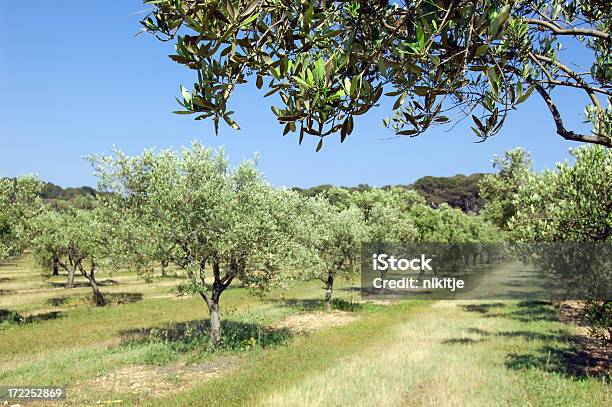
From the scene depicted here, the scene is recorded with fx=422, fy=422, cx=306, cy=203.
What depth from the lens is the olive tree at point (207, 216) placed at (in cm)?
2114

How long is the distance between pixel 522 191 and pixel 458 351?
31.2ft

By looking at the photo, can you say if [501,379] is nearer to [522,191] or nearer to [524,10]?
[522,191]

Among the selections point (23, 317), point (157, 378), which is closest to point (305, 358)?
point (157, 378)

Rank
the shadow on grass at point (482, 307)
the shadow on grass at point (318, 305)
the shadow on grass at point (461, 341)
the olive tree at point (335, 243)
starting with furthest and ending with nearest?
1. the shadow on grass at point (318, 305)
2. the shadow on grass at point (482, 307)
3. the olive tree at point (335, 243)
4. the shadow on grass at point (461, 341)

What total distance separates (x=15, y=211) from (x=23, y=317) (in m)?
9.84

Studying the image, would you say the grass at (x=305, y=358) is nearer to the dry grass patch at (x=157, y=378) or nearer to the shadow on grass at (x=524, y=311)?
the dry grass patch at (x=157, y=378)

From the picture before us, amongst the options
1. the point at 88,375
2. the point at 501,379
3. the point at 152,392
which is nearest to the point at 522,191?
the point at 501,379

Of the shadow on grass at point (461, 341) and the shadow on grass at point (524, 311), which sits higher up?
the shadow on grass at point (461, 341)

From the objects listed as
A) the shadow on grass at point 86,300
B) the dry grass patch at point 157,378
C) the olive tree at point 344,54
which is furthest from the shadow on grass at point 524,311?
the shadow on grass at point 86,300

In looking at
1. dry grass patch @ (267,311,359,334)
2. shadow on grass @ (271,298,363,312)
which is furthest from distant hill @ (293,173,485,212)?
dry grass patch @ (267,311,359,334)

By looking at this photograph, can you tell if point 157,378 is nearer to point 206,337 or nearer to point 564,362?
point 206,337

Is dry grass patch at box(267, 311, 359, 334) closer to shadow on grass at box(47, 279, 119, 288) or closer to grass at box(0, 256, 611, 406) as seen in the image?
grass at box(0, 256, 611, 406)

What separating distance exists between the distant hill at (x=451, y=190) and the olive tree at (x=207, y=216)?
5592 inches

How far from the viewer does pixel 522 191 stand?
56.9 ft
